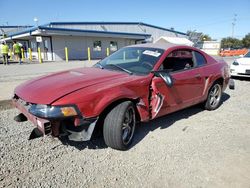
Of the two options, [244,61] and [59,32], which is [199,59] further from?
[59,32]

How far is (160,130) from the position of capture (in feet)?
13.2

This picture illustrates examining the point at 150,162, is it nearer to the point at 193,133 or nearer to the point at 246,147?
the point at 193,133

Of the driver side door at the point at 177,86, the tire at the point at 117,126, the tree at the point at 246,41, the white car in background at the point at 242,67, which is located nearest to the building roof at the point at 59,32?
the white car in background at the point at 242,67

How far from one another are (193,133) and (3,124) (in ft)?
11.4

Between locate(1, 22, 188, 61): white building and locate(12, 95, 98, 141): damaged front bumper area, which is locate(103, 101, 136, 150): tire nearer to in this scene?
locate(12, 95, 98, 141): damaged front bumper area

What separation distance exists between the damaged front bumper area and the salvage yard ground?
43 cm

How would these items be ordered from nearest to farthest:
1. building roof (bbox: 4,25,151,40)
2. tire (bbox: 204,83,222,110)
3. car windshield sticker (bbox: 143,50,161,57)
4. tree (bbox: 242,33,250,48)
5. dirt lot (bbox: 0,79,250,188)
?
dirt lot (bbox: 0,79,250,188)
car windshield sticker (bbox: 143,50,161,57)
tire (bbox: 204,83,222,110)
building roof (bbox: 4,25,151,40)
tree (bbox: 242,33,250,48)

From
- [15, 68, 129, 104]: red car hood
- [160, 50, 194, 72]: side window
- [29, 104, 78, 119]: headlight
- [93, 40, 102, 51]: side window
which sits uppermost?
[93, 40, 102, 51]: side window

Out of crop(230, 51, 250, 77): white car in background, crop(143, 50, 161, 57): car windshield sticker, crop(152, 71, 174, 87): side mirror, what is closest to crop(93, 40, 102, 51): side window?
crop(230, 51, 250, 77): white car in background

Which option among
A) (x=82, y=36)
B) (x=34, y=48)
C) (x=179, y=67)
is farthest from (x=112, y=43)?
(x=179, y=67)

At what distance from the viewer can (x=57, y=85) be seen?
309 centimetres

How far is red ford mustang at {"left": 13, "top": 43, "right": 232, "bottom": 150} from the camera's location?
9.09 ft

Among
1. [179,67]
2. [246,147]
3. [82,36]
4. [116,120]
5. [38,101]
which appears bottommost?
[246,147]

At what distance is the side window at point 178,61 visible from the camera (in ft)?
13.3
